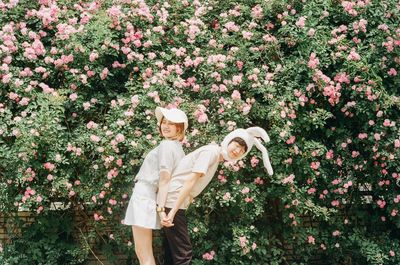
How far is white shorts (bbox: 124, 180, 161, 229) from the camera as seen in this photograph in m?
3.93

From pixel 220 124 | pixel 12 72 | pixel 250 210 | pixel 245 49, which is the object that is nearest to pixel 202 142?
pixel 220 124

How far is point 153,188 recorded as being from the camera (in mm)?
4043

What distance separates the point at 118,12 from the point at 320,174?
2.76 meters

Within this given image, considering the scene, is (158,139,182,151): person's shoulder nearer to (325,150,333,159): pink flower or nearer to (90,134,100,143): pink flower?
(90,134,100,143): pink flower

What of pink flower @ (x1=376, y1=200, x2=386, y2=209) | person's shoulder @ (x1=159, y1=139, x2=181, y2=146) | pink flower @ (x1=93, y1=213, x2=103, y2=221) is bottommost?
pink flower @ (x1=376, y1=200, x2=386, y2=209)

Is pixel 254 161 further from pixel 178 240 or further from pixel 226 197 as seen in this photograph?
pixel 178 240

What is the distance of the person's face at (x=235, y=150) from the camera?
398 cm

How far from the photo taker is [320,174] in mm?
5895

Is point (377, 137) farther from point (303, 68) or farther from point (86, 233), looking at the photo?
point (86, 233)

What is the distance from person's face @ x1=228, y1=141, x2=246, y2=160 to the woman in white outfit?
14.0 inches

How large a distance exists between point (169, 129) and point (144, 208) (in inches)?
23.7

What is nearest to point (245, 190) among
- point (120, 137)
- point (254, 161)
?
point (254, 161)

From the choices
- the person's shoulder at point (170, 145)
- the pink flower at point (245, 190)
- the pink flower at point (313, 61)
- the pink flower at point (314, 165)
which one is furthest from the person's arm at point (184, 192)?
the pink flower at point (313, 61)

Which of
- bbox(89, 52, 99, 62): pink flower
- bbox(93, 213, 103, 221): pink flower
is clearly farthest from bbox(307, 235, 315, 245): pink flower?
bbox(89, 52, 99, 62): pink flower
